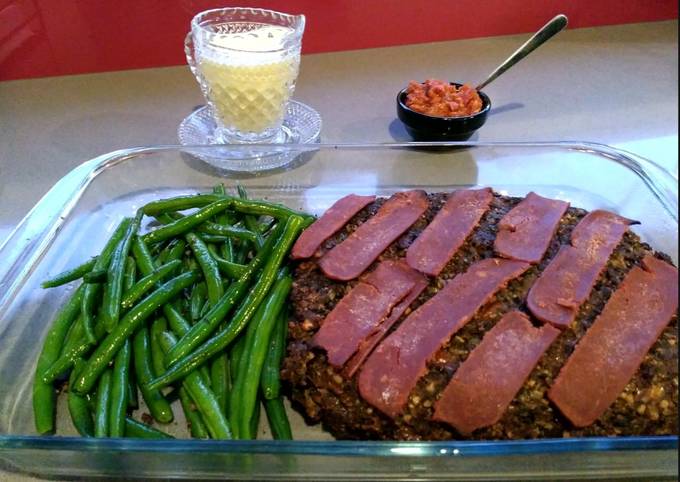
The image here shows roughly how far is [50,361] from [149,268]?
1.81ft

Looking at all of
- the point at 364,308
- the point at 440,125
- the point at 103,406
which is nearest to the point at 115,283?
the point at 103,406

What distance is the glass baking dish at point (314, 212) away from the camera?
183 centimetres

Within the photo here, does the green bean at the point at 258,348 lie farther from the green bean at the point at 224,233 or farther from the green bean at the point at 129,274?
the green bean at the point at 129,274

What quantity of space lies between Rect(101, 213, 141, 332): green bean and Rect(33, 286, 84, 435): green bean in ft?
0.51

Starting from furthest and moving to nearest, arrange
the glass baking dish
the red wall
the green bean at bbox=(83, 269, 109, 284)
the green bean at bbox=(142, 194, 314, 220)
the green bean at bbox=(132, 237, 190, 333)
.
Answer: the red wall
the green bean at bbox=(142, 194, 314, 220)
the green bean at bbox=(83, 269, 109, 284)
the green bean at bbox=(132, 237, 190, 333)
the glass baking dish

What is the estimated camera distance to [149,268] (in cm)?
261

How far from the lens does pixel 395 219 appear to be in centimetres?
268

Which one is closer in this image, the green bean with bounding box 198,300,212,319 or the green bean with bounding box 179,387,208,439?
the green bean with bounding box 179,387,208,439

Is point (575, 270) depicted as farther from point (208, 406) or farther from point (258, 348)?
point (208, 406)

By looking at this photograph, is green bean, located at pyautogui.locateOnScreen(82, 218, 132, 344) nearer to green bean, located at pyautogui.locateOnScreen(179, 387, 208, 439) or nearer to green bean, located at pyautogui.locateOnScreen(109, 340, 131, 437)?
green bean, located at pyautogui.locateOnScreen(109, 340, 131, 437)

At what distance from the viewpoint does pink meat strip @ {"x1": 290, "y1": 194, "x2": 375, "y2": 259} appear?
2.55 metres

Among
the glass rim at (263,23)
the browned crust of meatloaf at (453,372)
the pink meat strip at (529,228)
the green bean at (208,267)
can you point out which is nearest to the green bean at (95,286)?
the green bean at (208,267)

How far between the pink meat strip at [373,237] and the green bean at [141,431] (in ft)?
2.89

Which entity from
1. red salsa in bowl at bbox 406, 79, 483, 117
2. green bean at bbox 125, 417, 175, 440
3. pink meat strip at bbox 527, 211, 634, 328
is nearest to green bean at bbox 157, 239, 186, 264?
green bean at bbox 125, 417, 175, 440
